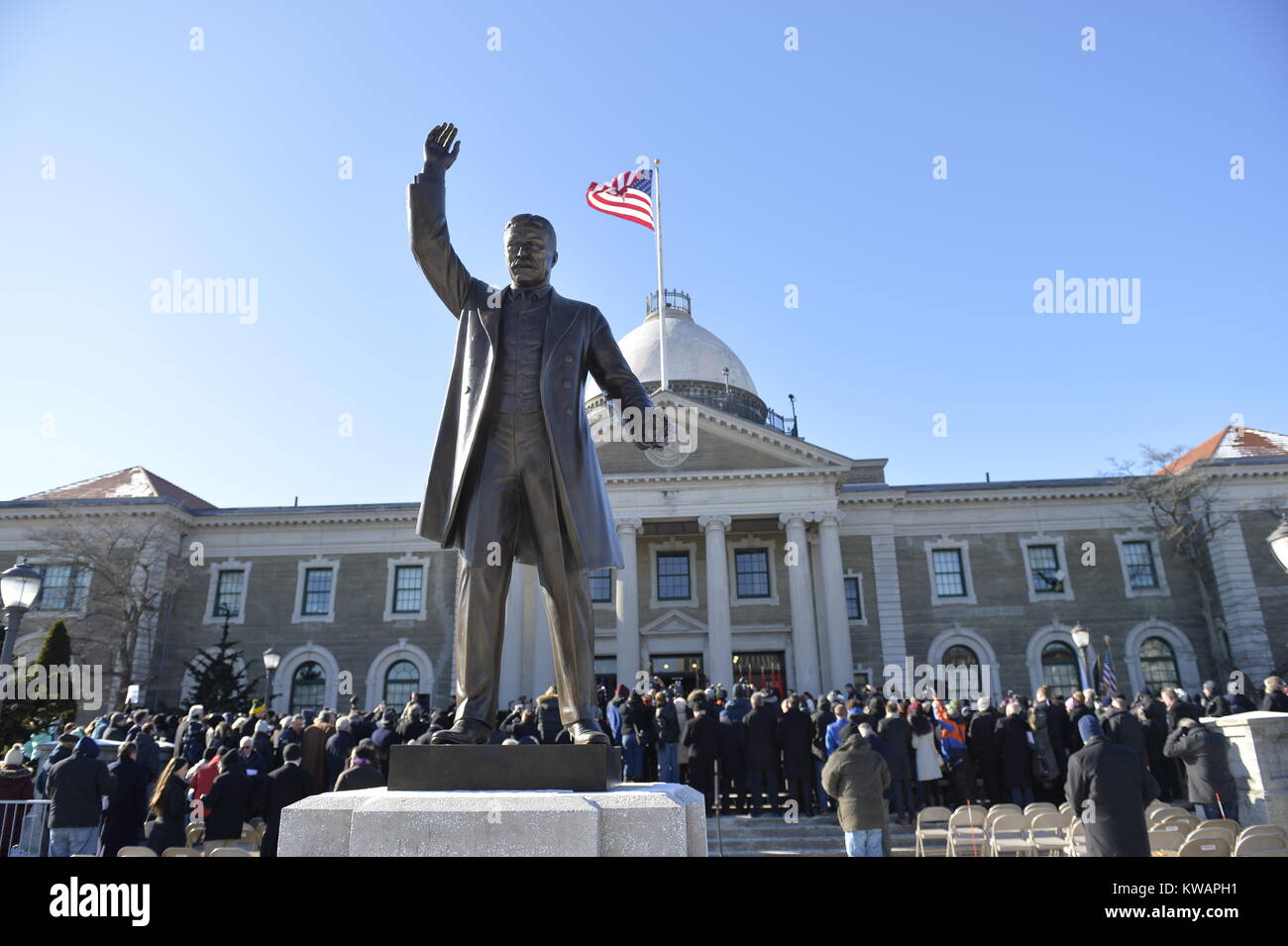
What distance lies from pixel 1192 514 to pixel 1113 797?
115 feet

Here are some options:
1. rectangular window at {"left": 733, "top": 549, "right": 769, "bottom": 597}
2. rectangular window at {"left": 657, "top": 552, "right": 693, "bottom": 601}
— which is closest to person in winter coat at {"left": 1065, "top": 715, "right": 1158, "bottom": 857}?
rectangular window at {"left": 733, "top": 549, "right": 769, "bottom": 597}

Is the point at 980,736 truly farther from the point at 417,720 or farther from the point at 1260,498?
the point at 1260,498

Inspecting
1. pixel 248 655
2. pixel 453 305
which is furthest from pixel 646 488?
pixel 453 305

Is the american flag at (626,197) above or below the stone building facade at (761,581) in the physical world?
above

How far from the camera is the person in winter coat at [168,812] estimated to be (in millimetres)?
9797

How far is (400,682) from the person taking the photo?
126 feet

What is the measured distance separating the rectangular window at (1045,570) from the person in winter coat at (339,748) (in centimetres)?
3223

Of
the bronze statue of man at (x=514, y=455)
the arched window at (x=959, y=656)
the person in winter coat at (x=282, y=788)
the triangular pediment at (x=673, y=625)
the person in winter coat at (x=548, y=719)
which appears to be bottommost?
the person in winter coat at (x=282, y=788)

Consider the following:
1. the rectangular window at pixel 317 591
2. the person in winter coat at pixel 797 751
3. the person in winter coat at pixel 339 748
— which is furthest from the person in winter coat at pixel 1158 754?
the rectangular window at pixel 317 591

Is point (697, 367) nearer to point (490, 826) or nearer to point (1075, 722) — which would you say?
point (1075, 722)

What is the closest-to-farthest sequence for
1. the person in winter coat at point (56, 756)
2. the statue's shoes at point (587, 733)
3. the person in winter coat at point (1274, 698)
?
the statue's shoes at point (587, 733)
the person in winter coat at point (56, 756)
the person in winter coat at point (1274, 698)

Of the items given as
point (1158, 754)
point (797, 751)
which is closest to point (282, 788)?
point (797, 751)

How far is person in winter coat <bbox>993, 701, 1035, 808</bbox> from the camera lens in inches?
568

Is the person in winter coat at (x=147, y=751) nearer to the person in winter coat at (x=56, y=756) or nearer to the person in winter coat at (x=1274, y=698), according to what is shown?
the person in winter coat at (x=56, y=756)
